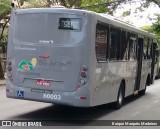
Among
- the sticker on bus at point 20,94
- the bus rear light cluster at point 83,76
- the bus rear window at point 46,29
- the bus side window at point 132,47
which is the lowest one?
the sticker on bus at point 20,94

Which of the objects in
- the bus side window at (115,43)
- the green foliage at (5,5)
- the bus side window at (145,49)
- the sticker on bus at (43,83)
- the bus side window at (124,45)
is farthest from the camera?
the green foliage at (5,5)

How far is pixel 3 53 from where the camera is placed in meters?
36.0

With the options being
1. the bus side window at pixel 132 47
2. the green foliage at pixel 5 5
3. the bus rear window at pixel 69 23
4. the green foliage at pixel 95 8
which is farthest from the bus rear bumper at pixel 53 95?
the green foliage at pixel 95 8

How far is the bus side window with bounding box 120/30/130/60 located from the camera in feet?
43.7

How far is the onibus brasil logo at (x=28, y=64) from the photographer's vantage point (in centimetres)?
1073

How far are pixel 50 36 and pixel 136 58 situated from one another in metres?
6.14

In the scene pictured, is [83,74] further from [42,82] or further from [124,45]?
[124,45]

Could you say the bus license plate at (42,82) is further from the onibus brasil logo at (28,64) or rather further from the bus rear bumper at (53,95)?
the onibus brasil logo at (28,64)

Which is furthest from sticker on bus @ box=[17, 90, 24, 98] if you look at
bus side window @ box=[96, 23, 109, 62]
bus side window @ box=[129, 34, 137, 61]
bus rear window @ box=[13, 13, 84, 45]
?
bus side window @ box=[129, 34, 137, 61]

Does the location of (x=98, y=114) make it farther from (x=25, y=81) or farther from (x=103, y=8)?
(x=103, y=8)

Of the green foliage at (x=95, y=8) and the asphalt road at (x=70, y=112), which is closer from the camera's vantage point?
the asphalt road at (x=70, y=112)

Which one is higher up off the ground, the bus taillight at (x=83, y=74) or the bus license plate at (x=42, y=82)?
the bus taillight at (x=83, y=74)

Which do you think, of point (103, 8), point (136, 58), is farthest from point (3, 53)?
point (136, 58)

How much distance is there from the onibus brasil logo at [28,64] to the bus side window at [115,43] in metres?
2.59
